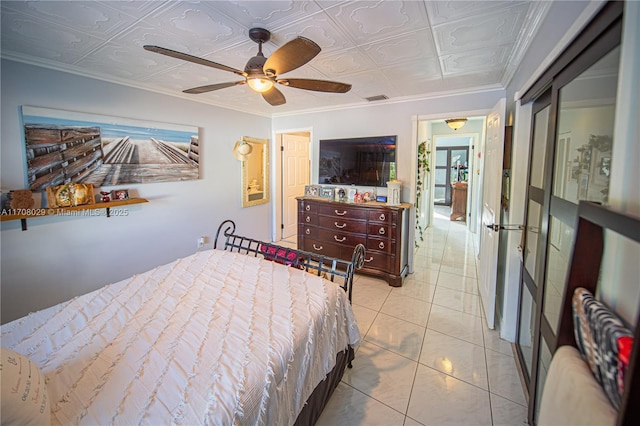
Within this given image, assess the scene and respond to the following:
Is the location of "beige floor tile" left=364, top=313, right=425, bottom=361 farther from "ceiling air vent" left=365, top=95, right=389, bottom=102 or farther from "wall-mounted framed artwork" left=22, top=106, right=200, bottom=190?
"wall-mounted framed artwork" left=22, top=106, right=200, bottom=190

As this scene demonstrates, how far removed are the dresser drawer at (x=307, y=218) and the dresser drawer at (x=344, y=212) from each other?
0.14m

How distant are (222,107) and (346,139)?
188cm

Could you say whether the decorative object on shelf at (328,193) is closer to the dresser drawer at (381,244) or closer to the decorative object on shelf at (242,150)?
the dresser drawer at (381,244)

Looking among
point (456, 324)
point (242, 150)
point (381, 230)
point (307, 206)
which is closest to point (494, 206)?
point (456, 324)

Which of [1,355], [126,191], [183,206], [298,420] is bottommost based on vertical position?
[298,420]

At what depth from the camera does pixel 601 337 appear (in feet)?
2.32

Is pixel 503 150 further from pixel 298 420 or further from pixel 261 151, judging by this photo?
pixel 261 151

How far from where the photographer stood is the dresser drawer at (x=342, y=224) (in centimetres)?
359

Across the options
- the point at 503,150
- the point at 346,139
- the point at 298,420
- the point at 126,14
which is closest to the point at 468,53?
the point at 503,150

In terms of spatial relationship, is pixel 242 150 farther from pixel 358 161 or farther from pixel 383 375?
pixel 383 375

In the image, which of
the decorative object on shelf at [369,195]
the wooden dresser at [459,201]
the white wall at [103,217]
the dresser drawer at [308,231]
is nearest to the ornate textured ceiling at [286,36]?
the white wall at [103,217]

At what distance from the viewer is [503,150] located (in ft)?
7.56

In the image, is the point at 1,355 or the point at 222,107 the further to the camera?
the point at 222,107

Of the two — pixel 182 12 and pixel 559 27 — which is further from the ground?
pixel 182 12
